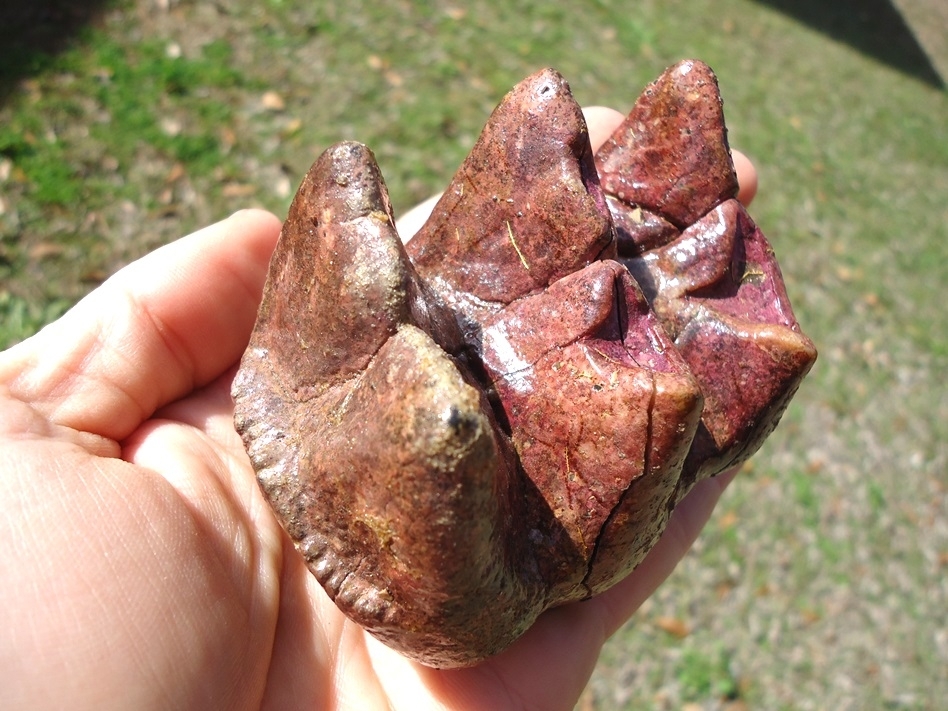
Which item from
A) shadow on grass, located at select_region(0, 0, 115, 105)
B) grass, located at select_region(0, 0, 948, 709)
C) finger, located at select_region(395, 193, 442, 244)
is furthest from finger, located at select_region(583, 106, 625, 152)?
shadow on grass, located at select_region(0, 0, 115, 105)

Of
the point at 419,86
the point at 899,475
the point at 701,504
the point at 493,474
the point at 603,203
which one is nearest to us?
the point at 493,474

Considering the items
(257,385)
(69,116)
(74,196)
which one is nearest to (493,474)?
(257,385)

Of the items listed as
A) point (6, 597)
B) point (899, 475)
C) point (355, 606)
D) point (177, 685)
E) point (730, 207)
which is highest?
point (730, 207)

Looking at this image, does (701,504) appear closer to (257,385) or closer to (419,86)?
(257,385)

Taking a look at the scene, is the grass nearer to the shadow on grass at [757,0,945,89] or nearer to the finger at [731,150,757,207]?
the finger at [731,150,757,207]

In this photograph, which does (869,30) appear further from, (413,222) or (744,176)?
(413,222)

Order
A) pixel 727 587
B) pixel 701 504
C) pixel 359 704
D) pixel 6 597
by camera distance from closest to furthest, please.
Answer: pixel 6 597 < pixel 359 704 < pixel 701 504 < pixel 727 587
